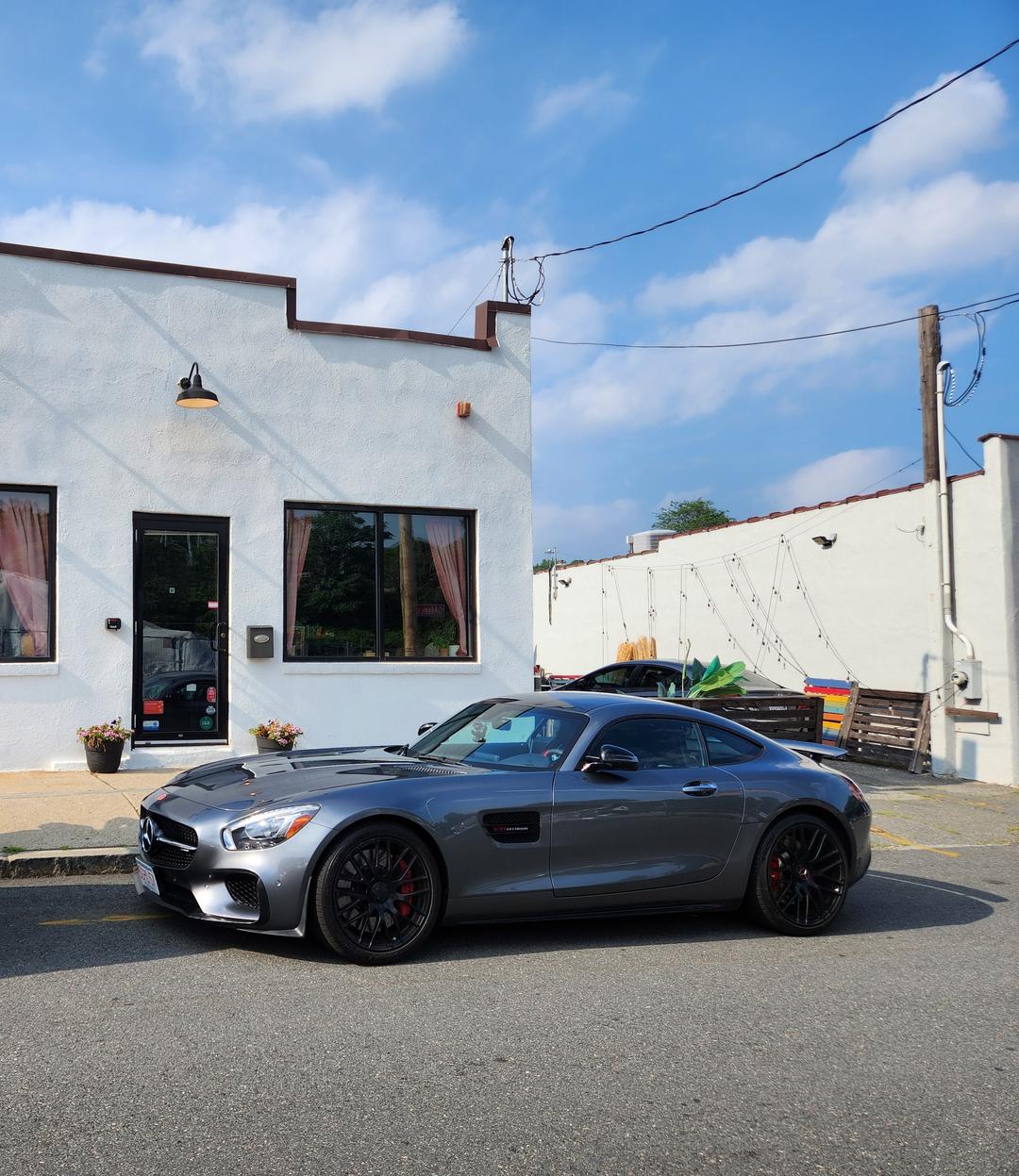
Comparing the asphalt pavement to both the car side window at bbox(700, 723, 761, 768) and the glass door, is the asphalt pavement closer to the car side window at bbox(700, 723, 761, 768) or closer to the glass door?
the car side window at bbox(700, 723, 761, 768)

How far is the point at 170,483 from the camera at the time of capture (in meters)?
11.6

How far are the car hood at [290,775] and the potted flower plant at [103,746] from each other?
4.41m

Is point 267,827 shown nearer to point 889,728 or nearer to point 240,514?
point 240,514

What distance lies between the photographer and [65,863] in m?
7.48

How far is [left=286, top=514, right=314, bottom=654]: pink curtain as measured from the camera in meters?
12.0

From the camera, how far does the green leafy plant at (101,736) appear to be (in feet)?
35.5

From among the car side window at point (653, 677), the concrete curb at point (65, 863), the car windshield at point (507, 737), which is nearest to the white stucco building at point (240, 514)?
the concrete curb at point (65, 863)

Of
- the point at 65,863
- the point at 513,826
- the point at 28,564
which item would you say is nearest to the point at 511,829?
the point at 513,826

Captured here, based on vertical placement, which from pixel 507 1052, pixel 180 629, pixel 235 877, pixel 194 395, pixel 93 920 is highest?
pixel 194 395

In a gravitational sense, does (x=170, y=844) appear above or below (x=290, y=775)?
below

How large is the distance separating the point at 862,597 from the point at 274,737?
9885 mm

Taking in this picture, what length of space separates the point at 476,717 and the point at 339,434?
590 cm

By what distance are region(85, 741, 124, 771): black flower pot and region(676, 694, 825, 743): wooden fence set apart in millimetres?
5930

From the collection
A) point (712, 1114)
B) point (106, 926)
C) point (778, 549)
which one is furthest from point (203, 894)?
point (778, 549)
